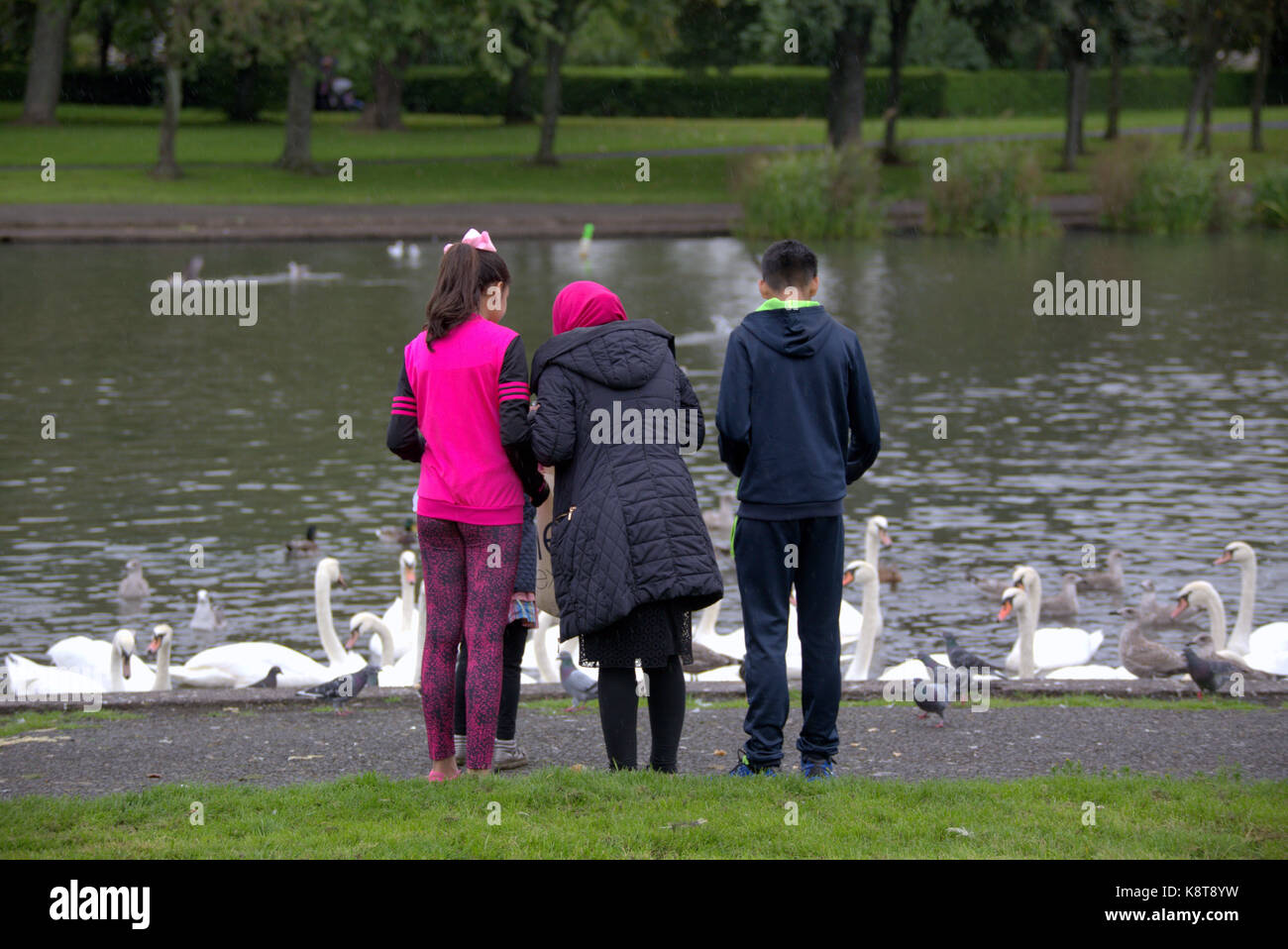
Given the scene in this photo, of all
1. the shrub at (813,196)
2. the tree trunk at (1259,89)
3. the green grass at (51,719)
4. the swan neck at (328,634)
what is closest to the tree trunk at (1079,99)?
the tree trunk at (1259,89)

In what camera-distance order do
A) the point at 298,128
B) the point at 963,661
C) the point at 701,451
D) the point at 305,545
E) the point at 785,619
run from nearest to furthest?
the point at 785,619 → the point at 963,661 → the point at 305,545 → the point at 701,451 → the point at 298,128

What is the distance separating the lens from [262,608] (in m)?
11.4

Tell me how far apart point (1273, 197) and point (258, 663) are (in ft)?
106

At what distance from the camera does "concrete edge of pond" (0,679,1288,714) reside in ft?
24.6

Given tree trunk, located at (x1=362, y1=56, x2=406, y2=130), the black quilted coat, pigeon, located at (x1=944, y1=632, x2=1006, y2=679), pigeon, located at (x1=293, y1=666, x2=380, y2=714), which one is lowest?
pigeon, located at (x1=944, y1=632, x2=1006, y2=679)

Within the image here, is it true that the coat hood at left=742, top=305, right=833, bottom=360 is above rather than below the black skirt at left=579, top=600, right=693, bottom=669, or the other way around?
above

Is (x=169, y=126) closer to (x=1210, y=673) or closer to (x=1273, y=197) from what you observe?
(x=1273, y=197)

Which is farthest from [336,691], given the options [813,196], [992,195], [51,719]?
[992,195]

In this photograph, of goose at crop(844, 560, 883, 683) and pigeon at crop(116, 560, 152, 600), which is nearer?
goose at crop(844, 560, 883, 683)

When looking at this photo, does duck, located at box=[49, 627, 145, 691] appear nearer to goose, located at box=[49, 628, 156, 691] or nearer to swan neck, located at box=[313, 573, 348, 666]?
goose, located at box=[49, 628, 156, 691]

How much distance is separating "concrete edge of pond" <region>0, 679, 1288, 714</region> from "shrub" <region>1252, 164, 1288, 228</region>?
1246 inches

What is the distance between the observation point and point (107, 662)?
31.0 feet

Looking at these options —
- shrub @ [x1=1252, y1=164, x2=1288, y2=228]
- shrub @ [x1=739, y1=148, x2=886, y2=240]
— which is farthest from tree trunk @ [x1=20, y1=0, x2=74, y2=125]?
shrub @ [x1=1252, y1=164, x2=1288, y2=228]

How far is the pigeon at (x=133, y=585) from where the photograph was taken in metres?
11.2
